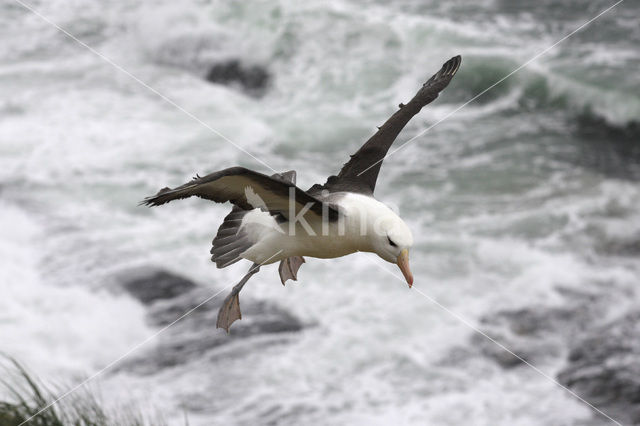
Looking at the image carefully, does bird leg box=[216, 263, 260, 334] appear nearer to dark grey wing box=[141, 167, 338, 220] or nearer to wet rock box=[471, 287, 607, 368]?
dark grey wing box=[141, 167, 338, 220]

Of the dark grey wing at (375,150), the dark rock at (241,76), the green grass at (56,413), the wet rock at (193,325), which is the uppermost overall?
the dark rock at (241,76)

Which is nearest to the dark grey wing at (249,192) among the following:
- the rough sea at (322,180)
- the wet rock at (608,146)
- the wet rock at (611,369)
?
the rough sea at (322,180)

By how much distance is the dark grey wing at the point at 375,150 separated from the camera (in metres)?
4.91

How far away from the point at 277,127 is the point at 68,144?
14.8 feet

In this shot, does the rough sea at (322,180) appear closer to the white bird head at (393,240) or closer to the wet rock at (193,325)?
the wet rock at (193,325)

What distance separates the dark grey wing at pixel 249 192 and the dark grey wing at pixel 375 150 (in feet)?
1.39

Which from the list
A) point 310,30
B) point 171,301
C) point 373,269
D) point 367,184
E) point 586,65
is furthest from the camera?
point 310,30

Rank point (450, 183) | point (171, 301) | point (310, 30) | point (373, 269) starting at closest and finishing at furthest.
→ point (171, 301), point (373, 269), point (450, 183), point (310, 30)

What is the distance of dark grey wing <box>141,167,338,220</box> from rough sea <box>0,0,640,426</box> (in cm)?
411

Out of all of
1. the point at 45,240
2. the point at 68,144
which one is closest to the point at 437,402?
the point at 45,240

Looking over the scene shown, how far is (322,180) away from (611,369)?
23.8 ft

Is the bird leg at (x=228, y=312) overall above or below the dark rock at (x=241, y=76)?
below

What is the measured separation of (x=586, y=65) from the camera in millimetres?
23234

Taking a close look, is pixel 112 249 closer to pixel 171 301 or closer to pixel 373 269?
pixel 171 301
